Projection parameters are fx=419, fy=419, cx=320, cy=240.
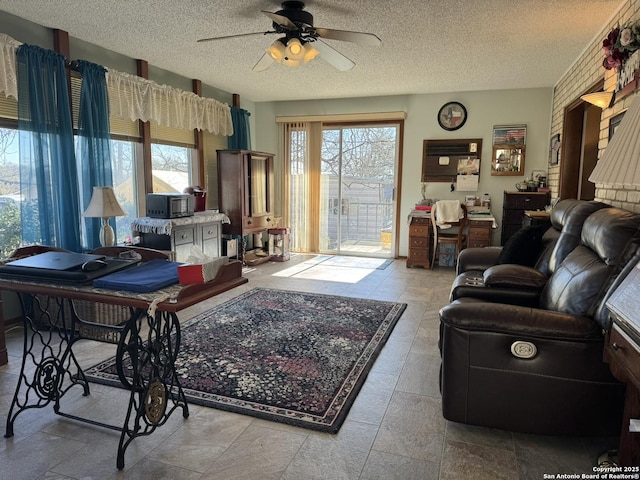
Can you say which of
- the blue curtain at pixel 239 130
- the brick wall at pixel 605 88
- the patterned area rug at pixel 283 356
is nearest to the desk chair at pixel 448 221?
the brick wall at pixel 605 88

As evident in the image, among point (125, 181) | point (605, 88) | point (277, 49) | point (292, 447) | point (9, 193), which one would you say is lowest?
point (292, 447)

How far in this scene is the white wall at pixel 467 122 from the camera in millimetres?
5625

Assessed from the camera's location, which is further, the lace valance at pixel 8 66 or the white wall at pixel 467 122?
the white wall at pixel 467 122

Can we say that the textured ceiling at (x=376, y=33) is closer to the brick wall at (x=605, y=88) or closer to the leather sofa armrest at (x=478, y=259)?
the brick wall at (x=605, y=88)

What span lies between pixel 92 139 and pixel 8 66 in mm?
834

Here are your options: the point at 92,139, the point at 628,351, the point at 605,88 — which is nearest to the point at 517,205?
the point at 605,88

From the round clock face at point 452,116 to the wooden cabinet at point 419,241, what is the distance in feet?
4.70

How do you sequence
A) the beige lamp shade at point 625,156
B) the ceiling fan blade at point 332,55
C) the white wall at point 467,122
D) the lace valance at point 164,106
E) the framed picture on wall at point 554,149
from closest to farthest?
the beige lamp shade at point 625,156, the ceiling fan blade at point 332,55, the lace valance at point 164,106, the framed picture on wall at point 554,149, the white wall at point 467,122

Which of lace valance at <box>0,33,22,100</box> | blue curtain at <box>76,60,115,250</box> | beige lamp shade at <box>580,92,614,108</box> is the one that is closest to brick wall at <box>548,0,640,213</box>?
beige lamp shade at <box>580,92,614,108</box>

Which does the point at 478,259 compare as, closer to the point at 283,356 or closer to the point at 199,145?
the point at 283,356

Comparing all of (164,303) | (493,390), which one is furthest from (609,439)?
(164,303)

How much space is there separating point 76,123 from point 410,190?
434cm

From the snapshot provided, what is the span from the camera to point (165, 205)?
4258mm

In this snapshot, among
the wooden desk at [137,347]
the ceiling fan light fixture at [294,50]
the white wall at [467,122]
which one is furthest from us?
the white wall at [467,122]
